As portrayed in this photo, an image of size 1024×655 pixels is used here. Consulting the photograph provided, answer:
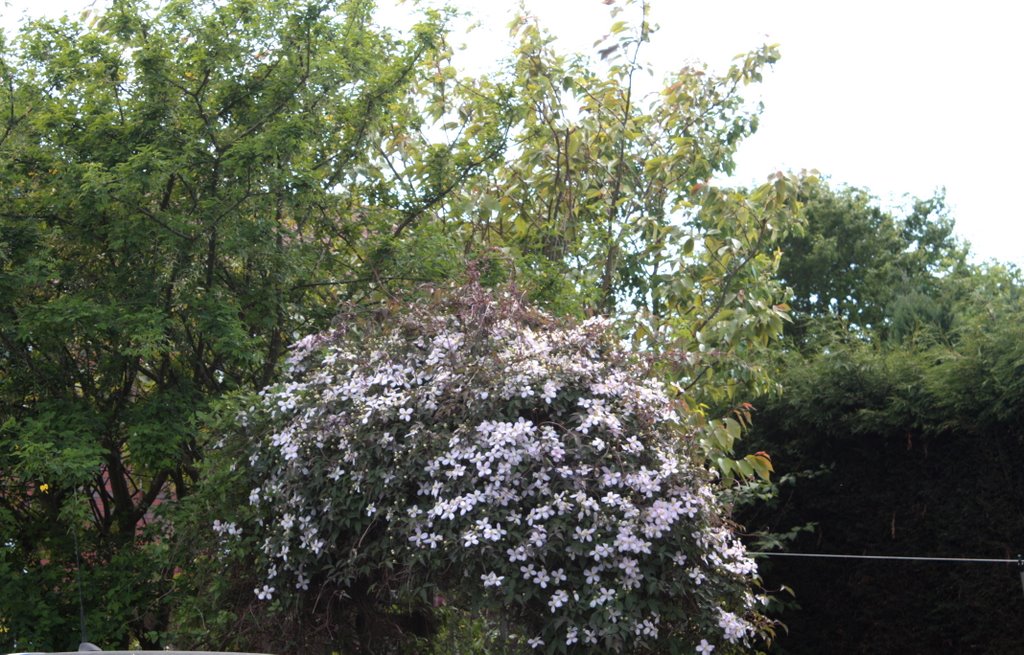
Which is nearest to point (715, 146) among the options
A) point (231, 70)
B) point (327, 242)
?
point (327, 242)

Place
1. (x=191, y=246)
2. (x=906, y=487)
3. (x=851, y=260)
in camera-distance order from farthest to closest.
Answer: (x=851, y=260) → (x=906, y=487) → (x=191, y=246)

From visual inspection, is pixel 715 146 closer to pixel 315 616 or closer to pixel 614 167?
pixel 614 167

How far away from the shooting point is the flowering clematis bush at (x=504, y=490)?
3.84 metres

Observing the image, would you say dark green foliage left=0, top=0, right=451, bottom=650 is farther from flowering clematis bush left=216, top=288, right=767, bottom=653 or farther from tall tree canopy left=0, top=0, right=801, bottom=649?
flowering clematis bush left=216, top=288, right=767, bottom=653

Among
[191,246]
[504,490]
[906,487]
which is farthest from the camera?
[906,487]

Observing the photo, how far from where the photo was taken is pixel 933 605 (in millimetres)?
7176

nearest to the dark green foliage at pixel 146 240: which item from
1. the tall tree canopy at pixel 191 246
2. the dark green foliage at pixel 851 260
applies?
the tall tree canopy at pixel 191 246

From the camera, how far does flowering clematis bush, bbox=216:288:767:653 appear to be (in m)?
3.84

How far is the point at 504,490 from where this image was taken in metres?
3.91

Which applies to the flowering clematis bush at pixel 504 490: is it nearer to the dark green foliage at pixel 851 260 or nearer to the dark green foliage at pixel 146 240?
the dark green foliage at pixel 146 240

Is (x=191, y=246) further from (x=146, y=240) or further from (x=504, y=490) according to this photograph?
(x=504, y=490)

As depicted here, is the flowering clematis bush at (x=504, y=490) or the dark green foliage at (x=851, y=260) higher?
the dark green foliage at (x=851, y=260)

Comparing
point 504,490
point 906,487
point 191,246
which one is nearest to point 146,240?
point 191,246

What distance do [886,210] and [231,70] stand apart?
49.1 feet
